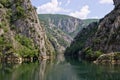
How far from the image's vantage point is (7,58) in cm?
18088

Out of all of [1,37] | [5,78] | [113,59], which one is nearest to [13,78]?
[5,78]

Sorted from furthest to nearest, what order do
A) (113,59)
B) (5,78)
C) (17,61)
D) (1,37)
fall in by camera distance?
(1,37) < (17,61) < (113,59) < (5,78)

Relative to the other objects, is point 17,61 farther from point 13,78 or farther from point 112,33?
point 13,78

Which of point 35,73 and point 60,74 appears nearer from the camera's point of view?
point 60,74

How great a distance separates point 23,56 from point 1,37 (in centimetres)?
1730

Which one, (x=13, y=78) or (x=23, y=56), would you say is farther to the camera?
(x=23, y=56)

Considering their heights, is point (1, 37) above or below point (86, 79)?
above

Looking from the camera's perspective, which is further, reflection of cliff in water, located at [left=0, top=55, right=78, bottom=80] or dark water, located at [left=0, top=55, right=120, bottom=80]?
dark water, located at [left=0, top=55, right=120, bottom=80]

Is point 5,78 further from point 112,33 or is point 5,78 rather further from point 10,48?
point 112,33

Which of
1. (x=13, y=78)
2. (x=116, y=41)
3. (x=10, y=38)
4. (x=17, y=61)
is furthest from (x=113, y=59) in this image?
(x=13, y=78)

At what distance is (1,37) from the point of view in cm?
19100

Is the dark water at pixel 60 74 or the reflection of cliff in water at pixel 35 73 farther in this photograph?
the dark water at pixel 60 74

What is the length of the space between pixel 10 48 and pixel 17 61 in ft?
33.9

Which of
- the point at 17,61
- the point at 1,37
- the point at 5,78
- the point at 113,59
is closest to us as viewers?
the point at 5,78
